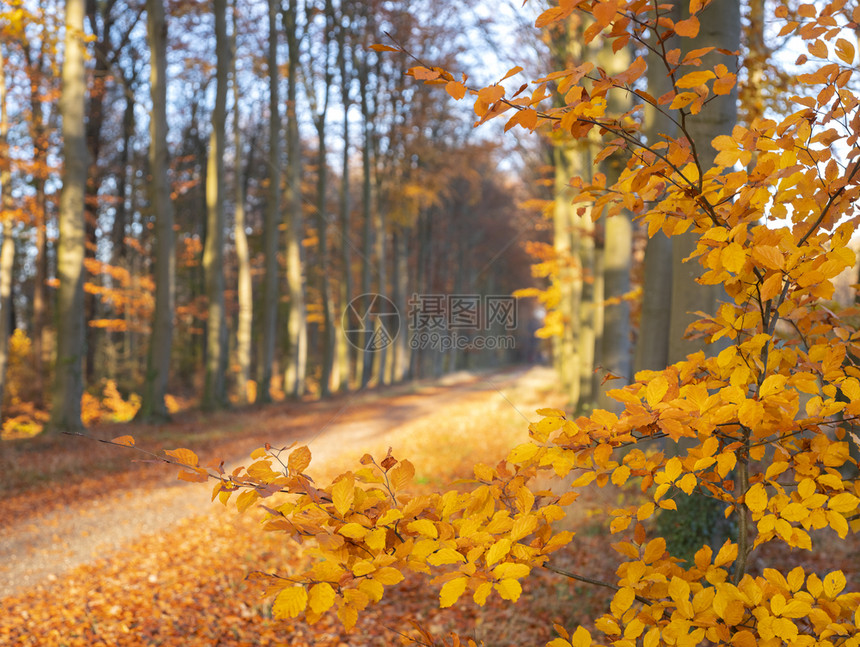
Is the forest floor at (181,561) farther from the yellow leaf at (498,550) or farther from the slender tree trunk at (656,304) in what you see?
the slender tree trunk at (656,304)

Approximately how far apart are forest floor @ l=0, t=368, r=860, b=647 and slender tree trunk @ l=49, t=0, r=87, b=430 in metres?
0.74

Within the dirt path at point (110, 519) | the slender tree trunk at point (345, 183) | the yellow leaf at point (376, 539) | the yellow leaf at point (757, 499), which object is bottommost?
the dirt path at point (110, 519)

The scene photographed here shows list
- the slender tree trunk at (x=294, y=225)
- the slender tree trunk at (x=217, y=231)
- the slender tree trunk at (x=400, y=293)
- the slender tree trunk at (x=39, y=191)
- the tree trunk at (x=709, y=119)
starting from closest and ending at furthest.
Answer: the tree trunk at (x=709, y=119) < the slender tree trunk at (x=39, y=191) < the slender tree trunk at (x=217, y=231) < the slender tree trunk at (x=294, y=225) < the slender tree trunk at (x=400, y=293)

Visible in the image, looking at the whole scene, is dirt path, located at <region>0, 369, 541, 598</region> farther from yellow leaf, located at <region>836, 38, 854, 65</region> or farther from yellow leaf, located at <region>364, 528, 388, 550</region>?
yellow leaf, located at <region>836, 38, 854, 65</region>

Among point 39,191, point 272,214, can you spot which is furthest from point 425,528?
point 39,191

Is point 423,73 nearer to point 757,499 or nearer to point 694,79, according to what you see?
point 694,79

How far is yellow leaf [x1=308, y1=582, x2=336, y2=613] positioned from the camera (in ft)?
4.12

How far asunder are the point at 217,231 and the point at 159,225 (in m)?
2.20

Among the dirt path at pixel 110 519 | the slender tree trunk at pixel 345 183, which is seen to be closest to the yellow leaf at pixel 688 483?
the dirt path at pixel 110 519

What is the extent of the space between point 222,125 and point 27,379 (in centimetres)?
789

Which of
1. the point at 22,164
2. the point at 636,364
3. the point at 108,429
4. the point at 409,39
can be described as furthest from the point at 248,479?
the point at 409,39

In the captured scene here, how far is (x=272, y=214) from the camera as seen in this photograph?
15.5 m

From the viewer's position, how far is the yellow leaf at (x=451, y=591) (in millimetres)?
1256

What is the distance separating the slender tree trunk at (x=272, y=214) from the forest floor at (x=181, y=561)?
6010mm
